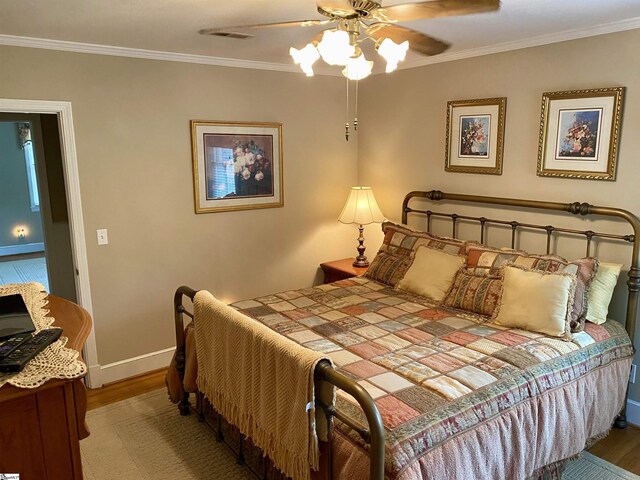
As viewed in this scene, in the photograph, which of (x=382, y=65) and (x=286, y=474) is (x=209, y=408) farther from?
(x=382, y=65)

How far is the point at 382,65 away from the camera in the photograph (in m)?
4.13

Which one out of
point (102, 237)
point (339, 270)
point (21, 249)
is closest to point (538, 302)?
point (339, 270)

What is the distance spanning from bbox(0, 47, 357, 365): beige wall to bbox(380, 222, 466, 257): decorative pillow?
0.91 metres

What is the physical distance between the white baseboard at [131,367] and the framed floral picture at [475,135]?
9.09ft

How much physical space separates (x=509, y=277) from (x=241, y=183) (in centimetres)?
227

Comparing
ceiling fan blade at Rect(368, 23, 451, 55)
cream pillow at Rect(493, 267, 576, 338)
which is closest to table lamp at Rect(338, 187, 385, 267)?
cream pillow at Rect(493, 267, 576, 338)

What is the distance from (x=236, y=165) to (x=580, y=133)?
8.36ft

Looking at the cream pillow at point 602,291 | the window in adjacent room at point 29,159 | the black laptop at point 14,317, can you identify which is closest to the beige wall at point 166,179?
the black laptop at point 14,317

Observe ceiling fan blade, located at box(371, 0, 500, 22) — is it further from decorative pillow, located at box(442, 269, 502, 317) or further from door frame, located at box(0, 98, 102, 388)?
door frame, located at box(0, 98, 102, 388)

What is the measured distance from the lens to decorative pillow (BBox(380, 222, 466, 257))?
3.54 m

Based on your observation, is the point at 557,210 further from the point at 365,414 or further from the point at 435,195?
→ the point at 365,414

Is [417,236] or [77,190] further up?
[77,190]

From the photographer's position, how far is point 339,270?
14.3 feet

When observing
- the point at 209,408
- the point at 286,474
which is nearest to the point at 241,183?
the point at 209,408
